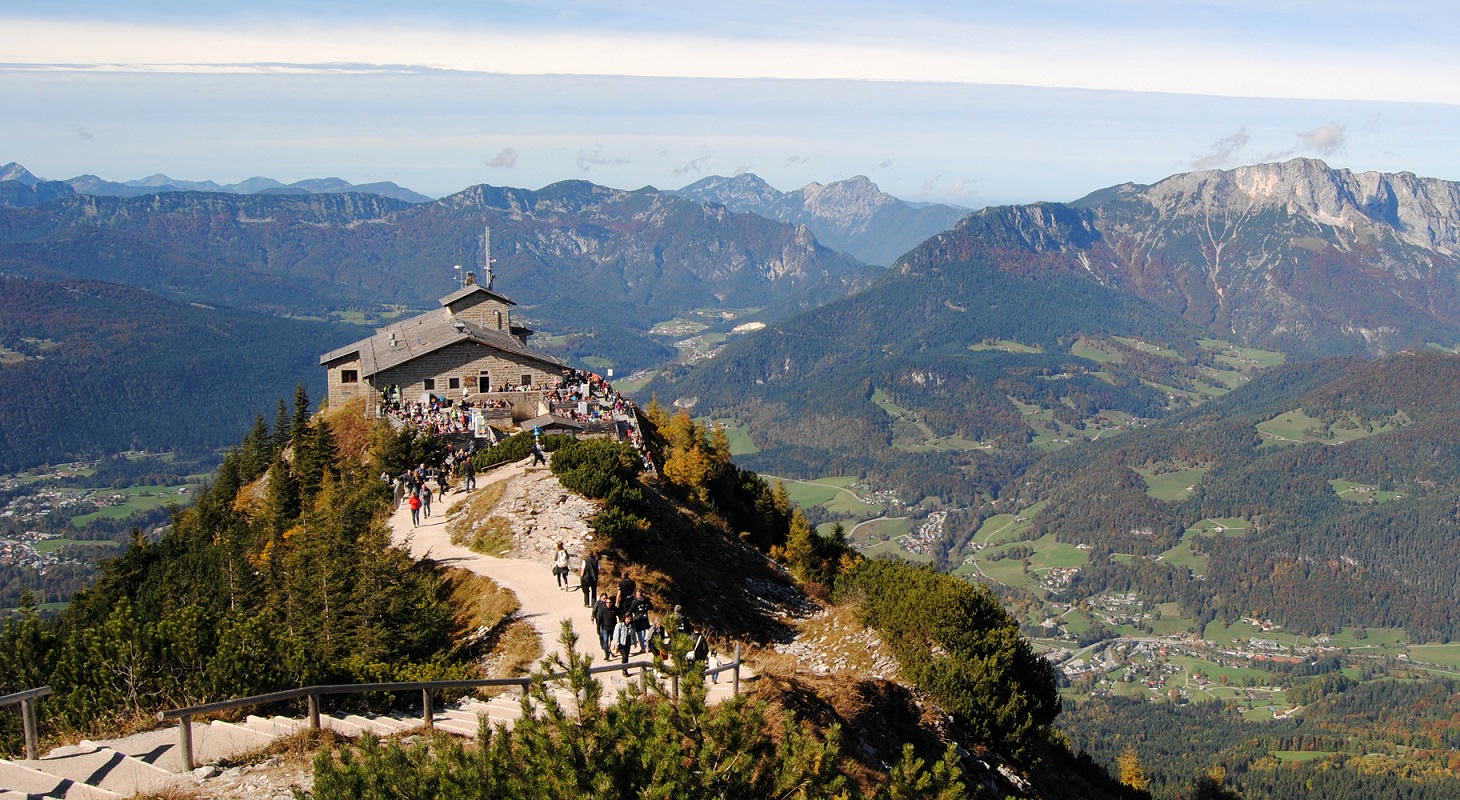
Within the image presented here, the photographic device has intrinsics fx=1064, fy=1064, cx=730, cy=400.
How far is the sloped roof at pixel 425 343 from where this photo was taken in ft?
208

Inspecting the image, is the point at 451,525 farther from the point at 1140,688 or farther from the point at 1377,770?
the point at 1140,688

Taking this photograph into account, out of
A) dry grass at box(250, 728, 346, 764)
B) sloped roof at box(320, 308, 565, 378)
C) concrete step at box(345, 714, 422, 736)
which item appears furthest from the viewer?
sloped roof at box(320, 308, 565, 378)

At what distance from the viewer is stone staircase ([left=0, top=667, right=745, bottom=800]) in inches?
603

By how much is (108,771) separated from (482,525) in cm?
2259

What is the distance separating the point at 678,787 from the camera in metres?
13.2

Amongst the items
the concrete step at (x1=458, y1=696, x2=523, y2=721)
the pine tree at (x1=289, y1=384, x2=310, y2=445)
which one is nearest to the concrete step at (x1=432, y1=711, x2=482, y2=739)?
the concrete step at (x1=458, y1=696, x2=523, y2=721)

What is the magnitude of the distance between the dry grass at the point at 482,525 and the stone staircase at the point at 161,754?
1678 centimetres

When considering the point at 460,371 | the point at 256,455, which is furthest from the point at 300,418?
the point at 256,455

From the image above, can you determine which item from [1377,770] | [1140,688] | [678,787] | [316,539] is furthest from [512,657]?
[1140,688]

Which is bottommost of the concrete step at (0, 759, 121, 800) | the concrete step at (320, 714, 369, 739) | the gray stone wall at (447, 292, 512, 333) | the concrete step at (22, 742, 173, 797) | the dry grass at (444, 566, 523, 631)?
the dry grass at (444, 566, 523, 631)

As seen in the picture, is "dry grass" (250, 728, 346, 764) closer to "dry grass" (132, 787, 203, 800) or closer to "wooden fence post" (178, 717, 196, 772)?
"wooden fence post" (178, 717, 196, 772)

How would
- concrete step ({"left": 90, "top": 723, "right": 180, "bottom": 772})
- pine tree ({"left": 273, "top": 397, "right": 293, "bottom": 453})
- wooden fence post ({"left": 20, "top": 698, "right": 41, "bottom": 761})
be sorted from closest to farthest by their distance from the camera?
wooden fence post ({"left": 20, "top": 698, "right": 41, "bottom": 761}), concrete step ({"left": 90, "top": 723, "right": 180, "bottom": 772}), pine tree ({"left": 273, "top": 397, "right": 293, "bottom": 453})

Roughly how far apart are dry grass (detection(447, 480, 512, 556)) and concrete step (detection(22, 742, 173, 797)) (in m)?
19.8

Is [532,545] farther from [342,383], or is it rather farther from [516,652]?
[342,383]
